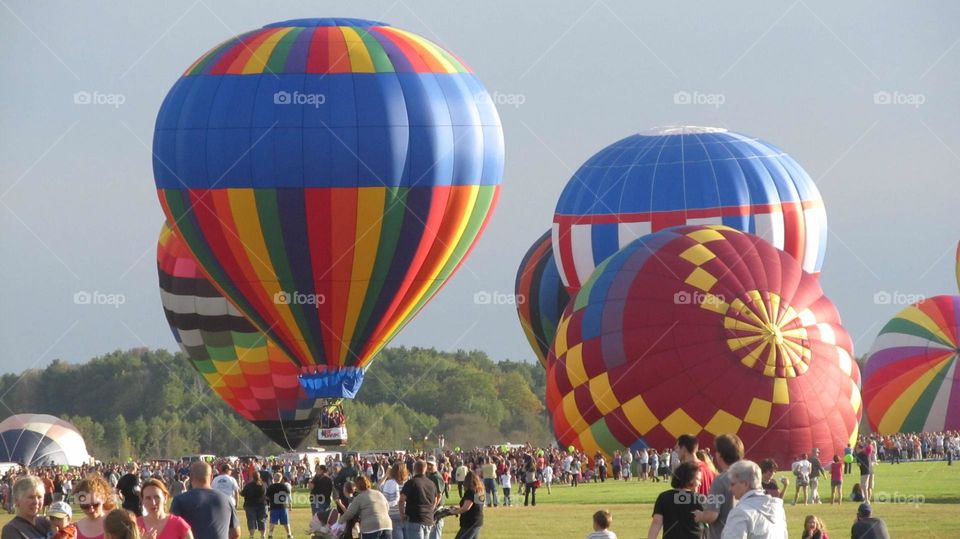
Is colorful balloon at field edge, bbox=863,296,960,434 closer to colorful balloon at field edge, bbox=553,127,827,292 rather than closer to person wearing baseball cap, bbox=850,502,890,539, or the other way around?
colorful balloon at field edge, bbox=553,127,827,292

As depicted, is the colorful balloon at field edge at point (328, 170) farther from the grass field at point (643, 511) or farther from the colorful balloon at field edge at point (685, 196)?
the colorful balloon at field edge at point (685, 196)

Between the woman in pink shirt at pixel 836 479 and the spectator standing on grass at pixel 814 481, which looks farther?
the spectator standing on grass at pixel 814 481

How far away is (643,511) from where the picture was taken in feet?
77.9

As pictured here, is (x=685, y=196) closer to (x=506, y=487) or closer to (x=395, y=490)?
(x=506, y=487)

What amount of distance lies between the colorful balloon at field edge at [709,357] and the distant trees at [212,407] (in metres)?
60.5

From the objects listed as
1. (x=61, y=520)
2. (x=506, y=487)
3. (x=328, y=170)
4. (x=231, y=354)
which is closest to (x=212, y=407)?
(x=231, y=354)

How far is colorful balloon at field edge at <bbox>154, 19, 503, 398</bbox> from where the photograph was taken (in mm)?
30953

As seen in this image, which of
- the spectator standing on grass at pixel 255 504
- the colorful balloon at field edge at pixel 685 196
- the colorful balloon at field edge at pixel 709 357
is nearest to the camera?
the spectator standing on grass at pixel 255 504

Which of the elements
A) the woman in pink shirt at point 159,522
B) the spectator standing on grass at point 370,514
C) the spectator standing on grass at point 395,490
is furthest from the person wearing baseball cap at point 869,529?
the woman in pink shirt at point 159,522

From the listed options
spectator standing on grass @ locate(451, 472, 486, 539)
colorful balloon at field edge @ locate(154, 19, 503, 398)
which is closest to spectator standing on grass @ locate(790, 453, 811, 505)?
spectator standing on grass @ locate(451, 472, 486, 539)

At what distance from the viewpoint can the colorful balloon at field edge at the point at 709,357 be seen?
2959cm

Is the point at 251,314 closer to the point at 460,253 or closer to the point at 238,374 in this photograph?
the point at 460,253

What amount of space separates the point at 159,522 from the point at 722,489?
3.17 metres

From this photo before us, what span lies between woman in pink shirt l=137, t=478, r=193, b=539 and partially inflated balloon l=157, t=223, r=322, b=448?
31.2 m
